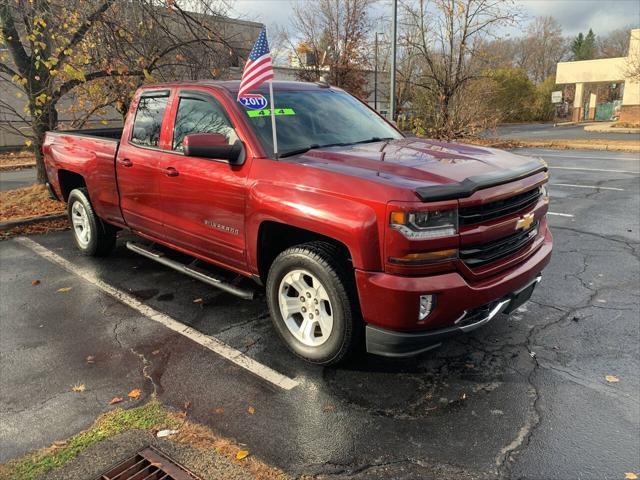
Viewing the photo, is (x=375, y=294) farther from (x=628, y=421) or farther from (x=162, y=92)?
(x=162, y=92)

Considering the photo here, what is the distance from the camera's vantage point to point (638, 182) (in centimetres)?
1121

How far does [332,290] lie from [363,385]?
70cm

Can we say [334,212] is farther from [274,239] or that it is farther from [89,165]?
[89,165]

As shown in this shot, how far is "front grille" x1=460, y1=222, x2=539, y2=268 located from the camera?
3.03m

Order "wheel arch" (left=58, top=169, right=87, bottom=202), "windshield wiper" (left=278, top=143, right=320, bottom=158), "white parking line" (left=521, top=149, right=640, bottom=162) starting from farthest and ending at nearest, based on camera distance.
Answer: "white parking line" (left=521, top=149, right=640, bottom=162), "wheel arch" (left=58, top=169, right=87, bottom=202), "windshield wiper" (left=278, top=143, right=320, bottom=158)

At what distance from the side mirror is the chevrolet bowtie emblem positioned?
6.74 ft

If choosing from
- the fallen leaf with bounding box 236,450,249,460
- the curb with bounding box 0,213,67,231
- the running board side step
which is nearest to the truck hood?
the running board side step

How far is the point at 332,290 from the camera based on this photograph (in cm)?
317

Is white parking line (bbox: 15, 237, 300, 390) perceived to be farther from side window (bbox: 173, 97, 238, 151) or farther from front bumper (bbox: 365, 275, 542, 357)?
side window (bbox: 173, 97, 238, 151)

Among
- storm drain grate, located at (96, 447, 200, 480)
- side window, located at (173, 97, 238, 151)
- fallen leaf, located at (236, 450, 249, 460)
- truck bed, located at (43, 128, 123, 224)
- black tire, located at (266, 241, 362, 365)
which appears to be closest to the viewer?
storm drain grate, located at (96, 447, 200, 480)

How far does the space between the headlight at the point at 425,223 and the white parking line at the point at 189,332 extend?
1333 millimetres

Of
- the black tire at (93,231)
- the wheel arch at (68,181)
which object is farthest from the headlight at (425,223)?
the wheel arch at (68,181)

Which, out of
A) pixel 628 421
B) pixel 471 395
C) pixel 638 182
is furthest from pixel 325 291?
pixel 638 182

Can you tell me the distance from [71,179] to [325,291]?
4.73 metres
